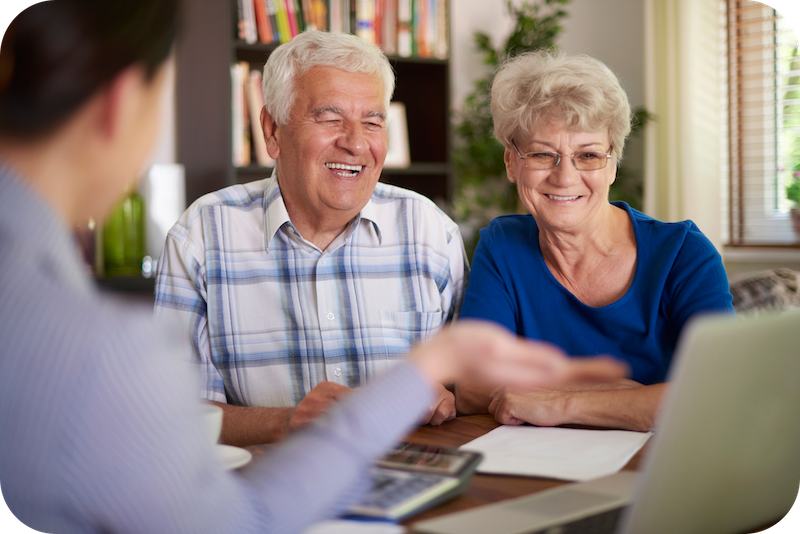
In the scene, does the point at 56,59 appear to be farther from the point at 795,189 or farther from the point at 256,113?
the point at 795,189

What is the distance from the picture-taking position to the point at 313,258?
165cm

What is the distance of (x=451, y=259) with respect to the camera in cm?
172

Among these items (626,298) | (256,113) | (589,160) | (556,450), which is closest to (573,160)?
(589,160)

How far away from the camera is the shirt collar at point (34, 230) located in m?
0.55

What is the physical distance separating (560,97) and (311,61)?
57cm

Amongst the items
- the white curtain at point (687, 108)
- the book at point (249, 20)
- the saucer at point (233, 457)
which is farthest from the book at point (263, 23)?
the saucer at point (233, 457)

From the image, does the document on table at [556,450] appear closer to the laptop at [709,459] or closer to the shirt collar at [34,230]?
the laptop at [709,459]

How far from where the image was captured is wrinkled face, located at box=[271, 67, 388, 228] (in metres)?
1.64

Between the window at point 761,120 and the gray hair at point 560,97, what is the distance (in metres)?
1.98

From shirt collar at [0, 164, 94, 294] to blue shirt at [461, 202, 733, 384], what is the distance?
1059 mm

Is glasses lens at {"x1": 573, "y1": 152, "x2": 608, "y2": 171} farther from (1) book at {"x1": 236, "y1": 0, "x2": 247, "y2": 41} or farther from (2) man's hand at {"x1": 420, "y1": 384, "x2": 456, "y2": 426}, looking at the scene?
(1) book at {"x1": 236, "y1": 0, "x2": 247, "y2": 41}

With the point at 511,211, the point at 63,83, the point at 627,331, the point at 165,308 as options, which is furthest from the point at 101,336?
the point at 511,211

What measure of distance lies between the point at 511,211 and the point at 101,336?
3.10 metres

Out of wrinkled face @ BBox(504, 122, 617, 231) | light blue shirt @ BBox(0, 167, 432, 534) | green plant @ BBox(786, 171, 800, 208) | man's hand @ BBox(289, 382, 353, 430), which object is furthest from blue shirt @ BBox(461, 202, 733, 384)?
green plant @ BBox(786, 171, 800, 208)
